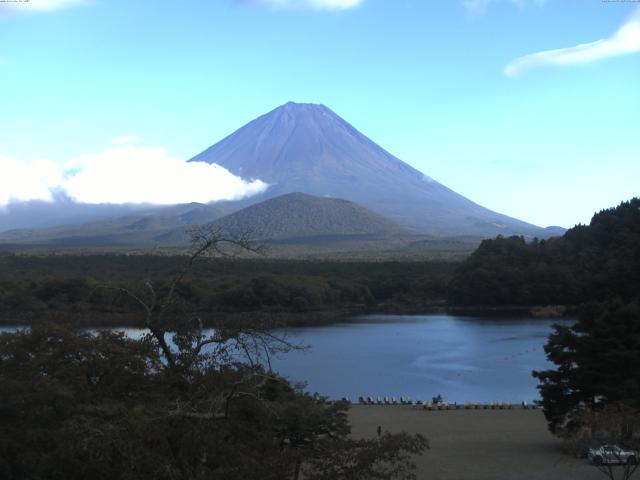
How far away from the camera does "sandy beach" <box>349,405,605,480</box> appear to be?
393 inches

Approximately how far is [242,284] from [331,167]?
87.3m

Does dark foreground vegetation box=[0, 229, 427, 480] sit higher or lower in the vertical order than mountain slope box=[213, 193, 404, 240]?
A: lower

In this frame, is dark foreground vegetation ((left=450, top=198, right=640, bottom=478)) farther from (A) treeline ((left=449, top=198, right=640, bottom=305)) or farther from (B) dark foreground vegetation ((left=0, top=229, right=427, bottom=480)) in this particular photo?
(B) dark foreground vegetation ((left=0, top=229, right=427, bottom=480))

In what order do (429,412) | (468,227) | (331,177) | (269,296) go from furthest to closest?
(331,177) < (468,227) < (269,296) < (429,412)

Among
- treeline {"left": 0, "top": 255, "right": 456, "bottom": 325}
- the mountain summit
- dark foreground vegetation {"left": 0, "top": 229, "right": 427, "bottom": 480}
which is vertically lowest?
treeline {"left": 0, "top": 255, "right": 456, "bottom": 325}

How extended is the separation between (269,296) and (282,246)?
46.5m

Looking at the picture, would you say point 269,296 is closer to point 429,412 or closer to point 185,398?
point 429,412

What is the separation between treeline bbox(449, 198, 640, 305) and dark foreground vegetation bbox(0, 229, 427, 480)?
106 feet

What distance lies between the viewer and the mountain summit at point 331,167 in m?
116

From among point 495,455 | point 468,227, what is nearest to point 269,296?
point 495,455

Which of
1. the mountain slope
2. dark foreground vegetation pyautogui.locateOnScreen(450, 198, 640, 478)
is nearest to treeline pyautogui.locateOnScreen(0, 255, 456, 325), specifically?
dark foreground vegetation pyautogui.locateOnScreen(450, 198, 640, 478)

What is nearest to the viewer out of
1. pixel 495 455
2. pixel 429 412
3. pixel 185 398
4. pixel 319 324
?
pixel 185 398

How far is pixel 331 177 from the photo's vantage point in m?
122

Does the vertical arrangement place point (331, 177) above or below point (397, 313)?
above
